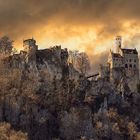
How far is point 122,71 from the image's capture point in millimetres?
142250

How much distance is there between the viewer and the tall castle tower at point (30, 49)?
134125 millimetres

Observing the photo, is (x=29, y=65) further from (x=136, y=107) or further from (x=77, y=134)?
(x=136, y=107)

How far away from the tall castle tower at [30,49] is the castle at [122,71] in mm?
16030

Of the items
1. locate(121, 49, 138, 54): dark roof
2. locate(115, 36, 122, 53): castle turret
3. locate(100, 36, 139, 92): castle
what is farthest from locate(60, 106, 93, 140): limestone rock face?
locate(115, 36, 122, 53): castle turret

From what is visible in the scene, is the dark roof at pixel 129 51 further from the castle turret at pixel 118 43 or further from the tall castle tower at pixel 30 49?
the tall castle tower at pixel 30 49

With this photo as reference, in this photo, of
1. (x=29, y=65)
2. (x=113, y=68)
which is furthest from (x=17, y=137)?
(x=113, y=68)

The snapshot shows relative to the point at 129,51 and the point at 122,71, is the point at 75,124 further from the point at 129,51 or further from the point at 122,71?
the point at 129,51

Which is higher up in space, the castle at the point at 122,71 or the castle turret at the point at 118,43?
the castle turret at the point at 118,43

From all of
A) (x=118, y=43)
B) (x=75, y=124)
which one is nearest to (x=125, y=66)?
(x=118, y=43)

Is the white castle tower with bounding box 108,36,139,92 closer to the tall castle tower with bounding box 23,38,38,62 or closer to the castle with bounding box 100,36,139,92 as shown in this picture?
the castle with bounding box 100,36,139,92

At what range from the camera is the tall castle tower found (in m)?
134

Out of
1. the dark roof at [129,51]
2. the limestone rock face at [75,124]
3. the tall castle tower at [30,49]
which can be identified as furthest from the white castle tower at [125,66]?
the tall castle tower at [30,49]

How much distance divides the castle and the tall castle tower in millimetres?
16030

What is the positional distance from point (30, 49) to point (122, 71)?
2189cm
